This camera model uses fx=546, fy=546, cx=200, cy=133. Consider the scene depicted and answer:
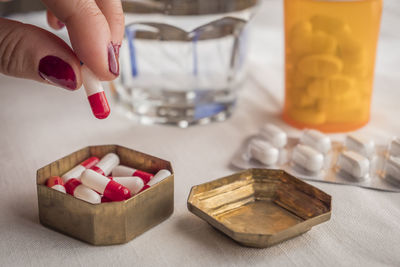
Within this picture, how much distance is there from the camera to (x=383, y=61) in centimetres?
99

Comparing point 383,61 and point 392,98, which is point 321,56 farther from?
point 383,61

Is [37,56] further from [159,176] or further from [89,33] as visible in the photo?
[159,176]

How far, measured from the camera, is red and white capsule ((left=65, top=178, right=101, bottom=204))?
0.51m

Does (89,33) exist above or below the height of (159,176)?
above

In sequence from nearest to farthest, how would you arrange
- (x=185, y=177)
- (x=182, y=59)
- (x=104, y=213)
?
(x=104, y=213)
(x=185, y=177)
(x=182, y=59)

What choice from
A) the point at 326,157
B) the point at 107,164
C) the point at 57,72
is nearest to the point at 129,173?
the point at 107,164

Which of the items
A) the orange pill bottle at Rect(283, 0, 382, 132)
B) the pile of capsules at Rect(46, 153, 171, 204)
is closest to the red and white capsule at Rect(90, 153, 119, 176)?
the pile of capsules at Rect(46, 153, 171, 204)

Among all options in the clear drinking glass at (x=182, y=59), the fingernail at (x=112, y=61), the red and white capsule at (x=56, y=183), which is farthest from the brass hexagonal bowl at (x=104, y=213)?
the clear drinking glass at (x=182, y=59)

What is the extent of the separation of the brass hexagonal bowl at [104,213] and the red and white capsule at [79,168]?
1 cm

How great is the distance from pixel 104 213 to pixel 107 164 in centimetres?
10

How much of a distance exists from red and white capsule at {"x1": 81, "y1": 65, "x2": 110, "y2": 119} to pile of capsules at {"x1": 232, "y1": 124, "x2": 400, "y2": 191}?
21 centimetres

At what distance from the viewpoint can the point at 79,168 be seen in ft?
1.88

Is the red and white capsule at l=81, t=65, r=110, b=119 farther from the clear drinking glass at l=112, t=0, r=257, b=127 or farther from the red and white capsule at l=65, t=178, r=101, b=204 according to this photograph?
the clear drinking glass at l=112, t=0, r=257, b=127

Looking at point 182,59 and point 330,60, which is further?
point 182,59
